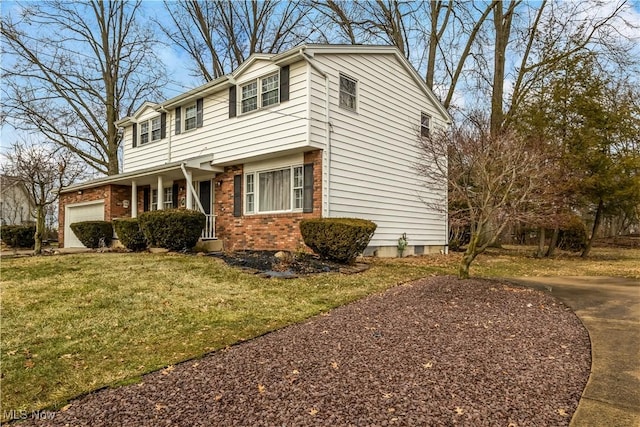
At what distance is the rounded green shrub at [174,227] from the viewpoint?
12.1 m

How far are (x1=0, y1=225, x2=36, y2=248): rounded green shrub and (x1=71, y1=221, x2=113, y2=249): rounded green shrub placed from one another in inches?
194

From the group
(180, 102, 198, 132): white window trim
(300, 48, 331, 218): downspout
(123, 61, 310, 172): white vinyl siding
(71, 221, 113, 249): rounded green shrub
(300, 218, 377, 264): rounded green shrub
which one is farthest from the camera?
(71, 221, 113, 249): rounded green shrub

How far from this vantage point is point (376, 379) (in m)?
3.36

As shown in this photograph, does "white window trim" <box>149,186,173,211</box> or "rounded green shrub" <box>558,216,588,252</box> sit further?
"rounded green shrub" <box>558,216,588,252</box>

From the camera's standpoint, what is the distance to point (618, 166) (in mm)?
13602

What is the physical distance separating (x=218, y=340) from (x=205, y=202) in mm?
10566

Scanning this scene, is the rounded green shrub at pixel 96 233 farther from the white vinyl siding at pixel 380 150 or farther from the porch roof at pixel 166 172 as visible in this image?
the white vinyl siding at pixel 380 150

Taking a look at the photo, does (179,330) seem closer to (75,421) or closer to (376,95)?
(75,421)

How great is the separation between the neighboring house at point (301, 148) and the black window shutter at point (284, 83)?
31mm

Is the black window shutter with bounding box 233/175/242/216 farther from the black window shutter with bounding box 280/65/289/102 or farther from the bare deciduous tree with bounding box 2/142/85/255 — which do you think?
the bare deciduous tree with bounding box 2/142/85/255

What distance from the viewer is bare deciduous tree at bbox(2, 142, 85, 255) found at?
13.2 meters

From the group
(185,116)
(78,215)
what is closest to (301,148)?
(185,116)

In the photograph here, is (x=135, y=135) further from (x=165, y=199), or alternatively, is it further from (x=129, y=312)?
(x=129, y=312)

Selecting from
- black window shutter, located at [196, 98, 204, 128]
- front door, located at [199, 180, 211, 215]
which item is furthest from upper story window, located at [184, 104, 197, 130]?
front door, located at [199, 180, 211, 215]
